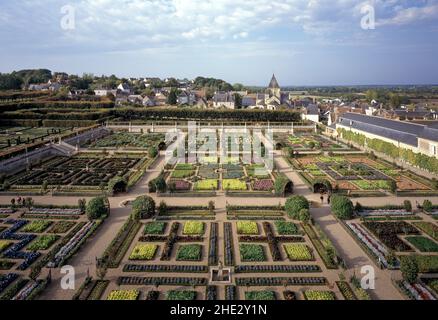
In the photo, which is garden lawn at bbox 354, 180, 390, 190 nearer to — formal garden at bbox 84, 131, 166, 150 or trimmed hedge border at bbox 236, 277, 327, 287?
trimmed hedge border at bbox 236, 277, 327, 287

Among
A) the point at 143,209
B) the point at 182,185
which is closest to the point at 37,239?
the point at 143,209

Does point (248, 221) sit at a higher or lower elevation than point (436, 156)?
Result: lower

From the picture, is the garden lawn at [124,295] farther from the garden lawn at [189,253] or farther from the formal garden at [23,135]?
the formal garden at [23,135]

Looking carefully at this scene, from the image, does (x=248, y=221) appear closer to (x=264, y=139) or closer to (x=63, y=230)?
(x=63, y=230)

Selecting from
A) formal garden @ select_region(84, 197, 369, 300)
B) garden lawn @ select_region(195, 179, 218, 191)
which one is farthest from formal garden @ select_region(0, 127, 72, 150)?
formal garden @ select_region(84, 197, 369, 300)

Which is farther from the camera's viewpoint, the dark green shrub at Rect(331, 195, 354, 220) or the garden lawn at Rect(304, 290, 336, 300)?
the dark green shrub at Rect(331, 195, 354, 220)

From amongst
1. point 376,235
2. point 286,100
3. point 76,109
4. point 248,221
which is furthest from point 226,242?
point 286,100
